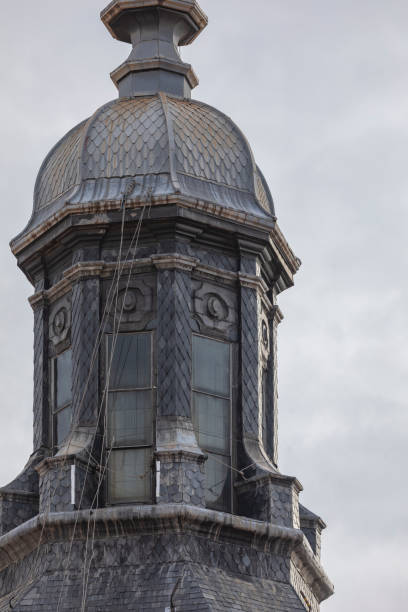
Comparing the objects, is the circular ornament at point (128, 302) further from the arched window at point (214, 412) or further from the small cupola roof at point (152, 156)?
the small cupola roof at point (152, 156)

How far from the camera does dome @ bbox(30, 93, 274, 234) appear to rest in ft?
162

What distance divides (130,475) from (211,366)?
112 inches

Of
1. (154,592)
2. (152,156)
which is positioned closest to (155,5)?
(152,156)

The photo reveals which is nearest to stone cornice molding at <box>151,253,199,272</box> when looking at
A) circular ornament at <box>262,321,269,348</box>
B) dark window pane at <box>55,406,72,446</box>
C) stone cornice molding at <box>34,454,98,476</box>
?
circular ornament at <box>262,321,269,348</box>

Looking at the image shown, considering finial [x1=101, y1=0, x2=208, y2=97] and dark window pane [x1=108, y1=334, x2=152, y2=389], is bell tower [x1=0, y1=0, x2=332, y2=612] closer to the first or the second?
dark window pane [x1=108, y1=334, x2=152, y2=389]

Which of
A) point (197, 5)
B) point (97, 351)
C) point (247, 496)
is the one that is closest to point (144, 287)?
point (97, 351)

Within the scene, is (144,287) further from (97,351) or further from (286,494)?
(286,494)

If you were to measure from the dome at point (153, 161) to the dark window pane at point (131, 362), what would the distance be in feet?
9.29

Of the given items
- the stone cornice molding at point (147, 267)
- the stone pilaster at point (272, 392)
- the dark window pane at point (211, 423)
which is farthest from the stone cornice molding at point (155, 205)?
the dark window pane at point (211, 423)

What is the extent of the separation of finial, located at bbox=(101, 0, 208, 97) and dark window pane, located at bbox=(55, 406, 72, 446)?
7.55 metres

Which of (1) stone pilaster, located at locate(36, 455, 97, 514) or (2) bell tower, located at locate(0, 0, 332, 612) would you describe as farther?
(1) stone pilaster, located at locate(36, 455, 97, 514)

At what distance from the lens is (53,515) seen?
151 ft

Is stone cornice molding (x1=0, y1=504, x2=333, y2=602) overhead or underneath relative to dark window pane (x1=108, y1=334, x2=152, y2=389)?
underneath

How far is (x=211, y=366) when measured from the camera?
159 ft
